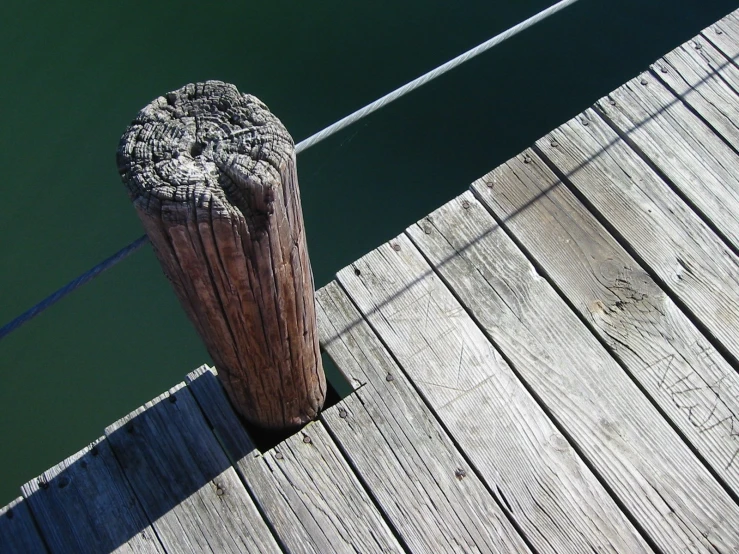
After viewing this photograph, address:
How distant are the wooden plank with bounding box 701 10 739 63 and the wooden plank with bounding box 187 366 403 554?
7.94ft

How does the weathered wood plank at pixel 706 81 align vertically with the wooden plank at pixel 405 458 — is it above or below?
above

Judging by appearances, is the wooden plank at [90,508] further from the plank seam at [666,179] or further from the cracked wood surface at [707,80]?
the cracked wood surface at [707,80]

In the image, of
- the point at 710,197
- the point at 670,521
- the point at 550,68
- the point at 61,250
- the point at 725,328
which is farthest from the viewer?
the point at 550,68

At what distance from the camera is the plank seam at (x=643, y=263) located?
244 cm

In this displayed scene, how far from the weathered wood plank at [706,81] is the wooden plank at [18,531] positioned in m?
2.92

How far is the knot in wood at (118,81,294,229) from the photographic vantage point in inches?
55.2

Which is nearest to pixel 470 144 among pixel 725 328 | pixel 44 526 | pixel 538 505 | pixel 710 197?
pixel 710 197

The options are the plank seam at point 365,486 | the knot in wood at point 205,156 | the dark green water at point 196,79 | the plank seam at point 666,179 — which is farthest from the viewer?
the dark green water at point 196,79

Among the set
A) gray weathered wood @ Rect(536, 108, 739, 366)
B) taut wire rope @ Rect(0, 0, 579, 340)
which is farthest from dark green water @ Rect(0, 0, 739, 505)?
taut wire rope @ Rect(0, 0, 579, 340)

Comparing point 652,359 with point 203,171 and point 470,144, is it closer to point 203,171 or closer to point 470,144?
point 203,171

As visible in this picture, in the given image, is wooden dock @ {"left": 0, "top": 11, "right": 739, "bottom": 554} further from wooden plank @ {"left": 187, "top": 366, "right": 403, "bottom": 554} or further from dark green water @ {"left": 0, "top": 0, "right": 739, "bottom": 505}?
dark green water @ {"left": 0, "top": 0, "right": 739, "bottom": 505}

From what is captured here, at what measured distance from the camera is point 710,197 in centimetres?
272

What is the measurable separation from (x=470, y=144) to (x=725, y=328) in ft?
7.73

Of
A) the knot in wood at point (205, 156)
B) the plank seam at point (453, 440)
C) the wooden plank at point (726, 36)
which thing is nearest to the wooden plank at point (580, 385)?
the plank seam at point (453, 440)
